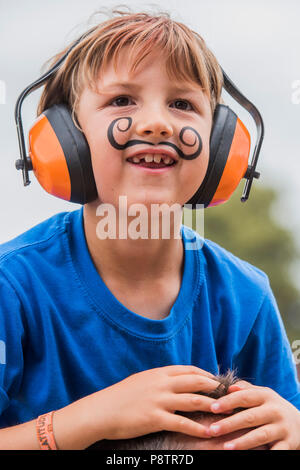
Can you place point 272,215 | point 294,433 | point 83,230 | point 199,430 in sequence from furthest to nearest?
point 272,215
point 83,230
point 294,433
point 199,430

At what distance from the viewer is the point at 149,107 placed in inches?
56.4

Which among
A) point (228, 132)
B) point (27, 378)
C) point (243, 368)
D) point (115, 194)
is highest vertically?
point (228, 132)

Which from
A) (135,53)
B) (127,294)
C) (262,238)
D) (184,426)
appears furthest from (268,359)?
(262,238)

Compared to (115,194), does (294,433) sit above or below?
below

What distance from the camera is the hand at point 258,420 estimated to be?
3.87 ft

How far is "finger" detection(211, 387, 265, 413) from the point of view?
47.1 inches

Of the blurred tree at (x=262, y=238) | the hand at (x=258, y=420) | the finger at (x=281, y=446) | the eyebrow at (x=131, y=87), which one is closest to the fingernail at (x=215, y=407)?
the hand at (x=258, y=420)

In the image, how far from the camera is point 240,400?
1.23 m

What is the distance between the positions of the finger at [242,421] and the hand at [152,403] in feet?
0.09

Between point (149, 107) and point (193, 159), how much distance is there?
174 millimetres

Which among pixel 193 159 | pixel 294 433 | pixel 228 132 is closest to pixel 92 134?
pixel 193 159

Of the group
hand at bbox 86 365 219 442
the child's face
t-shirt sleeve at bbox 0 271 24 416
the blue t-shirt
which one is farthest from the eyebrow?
hand at bbox 86 365 219 442

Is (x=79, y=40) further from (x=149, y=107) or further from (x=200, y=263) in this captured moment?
(x=200, y=263)

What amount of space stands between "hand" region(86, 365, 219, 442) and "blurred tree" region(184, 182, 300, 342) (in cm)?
894
